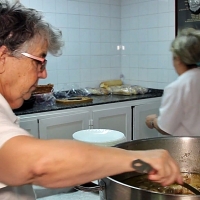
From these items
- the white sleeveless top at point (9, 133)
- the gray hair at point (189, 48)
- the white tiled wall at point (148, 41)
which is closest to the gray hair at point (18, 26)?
the white sleeveless top at point (9, 133)

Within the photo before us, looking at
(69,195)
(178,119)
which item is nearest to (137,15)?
(178,119)

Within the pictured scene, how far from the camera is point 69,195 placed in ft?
4.45

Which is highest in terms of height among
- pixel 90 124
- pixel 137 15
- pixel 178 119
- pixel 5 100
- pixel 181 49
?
pixel 137 15

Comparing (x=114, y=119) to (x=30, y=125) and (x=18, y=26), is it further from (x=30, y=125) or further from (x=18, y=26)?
(x=18, y=26)

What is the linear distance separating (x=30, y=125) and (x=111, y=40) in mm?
1696

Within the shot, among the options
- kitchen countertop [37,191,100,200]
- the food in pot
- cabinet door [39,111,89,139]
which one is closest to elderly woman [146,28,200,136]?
the food in pot

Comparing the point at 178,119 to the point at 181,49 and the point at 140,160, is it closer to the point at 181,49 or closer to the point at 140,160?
the point at 181,49

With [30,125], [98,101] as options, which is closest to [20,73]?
[30,125]

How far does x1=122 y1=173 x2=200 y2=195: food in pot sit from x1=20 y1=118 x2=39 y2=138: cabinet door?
5.20ft

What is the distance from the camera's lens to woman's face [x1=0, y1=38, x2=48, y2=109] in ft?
A: 2.97

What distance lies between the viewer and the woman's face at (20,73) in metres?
0.91

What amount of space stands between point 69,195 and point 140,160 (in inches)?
25.4

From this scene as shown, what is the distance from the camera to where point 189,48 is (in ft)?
6.82

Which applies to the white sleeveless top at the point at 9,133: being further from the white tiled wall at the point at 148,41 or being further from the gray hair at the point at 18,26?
the white tiled wall at the point at 148,41
